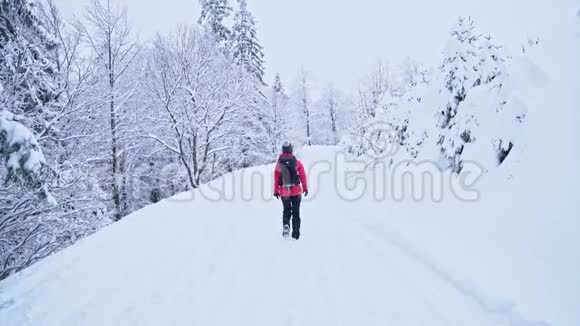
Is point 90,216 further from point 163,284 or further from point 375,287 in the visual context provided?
point 375,287

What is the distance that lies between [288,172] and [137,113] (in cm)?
1422

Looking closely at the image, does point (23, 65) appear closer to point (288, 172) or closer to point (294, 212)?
point (288, 172)

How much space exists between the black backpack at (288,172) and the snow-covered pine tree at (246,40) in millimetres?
22916

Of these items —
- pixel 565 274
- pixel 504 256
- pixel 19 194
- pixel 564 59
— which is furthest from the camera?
pixel 19 194

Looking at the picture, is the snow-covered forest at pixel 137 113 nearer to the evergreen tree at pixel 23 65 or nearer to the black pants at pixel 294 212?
the evergreen tree at pixel 23 65

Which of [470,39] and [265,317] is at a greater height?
[470,39]

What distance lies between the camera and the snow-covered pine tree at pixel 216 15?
25.8 m

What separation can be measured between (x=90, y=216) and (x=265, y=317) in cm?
1087

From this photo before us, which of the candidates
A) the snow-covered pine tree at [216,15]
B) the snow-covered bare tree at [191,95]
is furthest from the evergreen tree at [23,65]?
the snow-covered pine tree at [216,15]

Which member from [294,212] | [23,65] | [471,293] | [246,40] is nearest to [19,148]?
[294,212]

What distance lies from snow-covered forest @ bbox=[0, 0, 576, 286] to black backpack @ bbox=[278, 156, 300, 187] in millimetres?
3957

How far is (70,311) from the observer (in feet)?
12.1

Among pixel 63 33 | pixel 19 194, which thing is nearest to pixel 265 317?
pixel 19 194

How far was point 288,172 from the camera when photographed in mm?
6379
